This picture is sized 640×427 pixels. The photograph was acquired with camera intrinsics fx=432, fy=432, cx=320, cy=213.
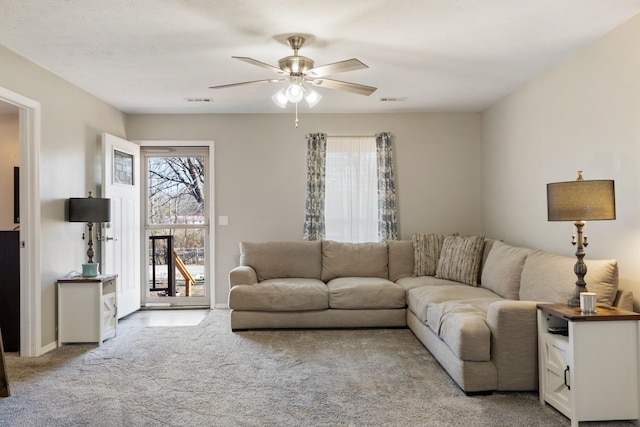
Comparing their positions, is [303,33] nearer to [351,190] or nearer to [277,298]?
[277,298]

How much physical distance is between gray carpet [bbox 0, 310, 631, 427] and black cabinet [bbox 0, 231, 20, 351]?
350 mm

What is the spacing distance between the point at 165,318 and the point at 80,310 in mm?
1258

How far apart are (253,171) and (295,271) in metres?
1.47

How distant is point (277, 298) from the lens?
4.38 m

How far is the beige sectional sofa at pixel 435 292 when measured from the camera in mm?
2793

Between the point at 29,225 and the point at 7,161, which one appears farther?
the point at 7,161

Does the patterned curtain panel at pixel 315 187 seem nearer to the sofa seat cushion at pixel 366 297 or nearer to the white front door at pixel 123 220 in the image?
the sofa seat cushion at pixel 366 297

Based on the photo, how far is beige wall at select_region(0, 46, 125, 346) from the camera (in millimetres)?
3600

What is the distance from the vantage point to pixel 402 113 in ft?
18.5

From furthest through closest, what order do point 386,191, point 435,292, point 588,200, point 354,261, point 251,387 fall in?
point 386,191, point 354,261, point 435,292, point 251,387, point 588,200

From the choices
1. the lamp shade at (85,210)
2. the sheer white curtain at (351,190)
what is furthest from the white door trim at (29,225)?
the sheer white curtain at (351,190)

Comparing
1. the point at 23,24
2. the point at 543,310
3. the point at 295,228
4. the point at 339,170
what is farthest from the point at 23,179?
the point at 543,310

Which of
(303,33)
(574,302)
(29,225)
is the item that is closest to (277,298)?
(29,225)

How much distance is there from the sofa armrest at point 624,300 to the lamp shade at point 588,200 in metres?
0.54
